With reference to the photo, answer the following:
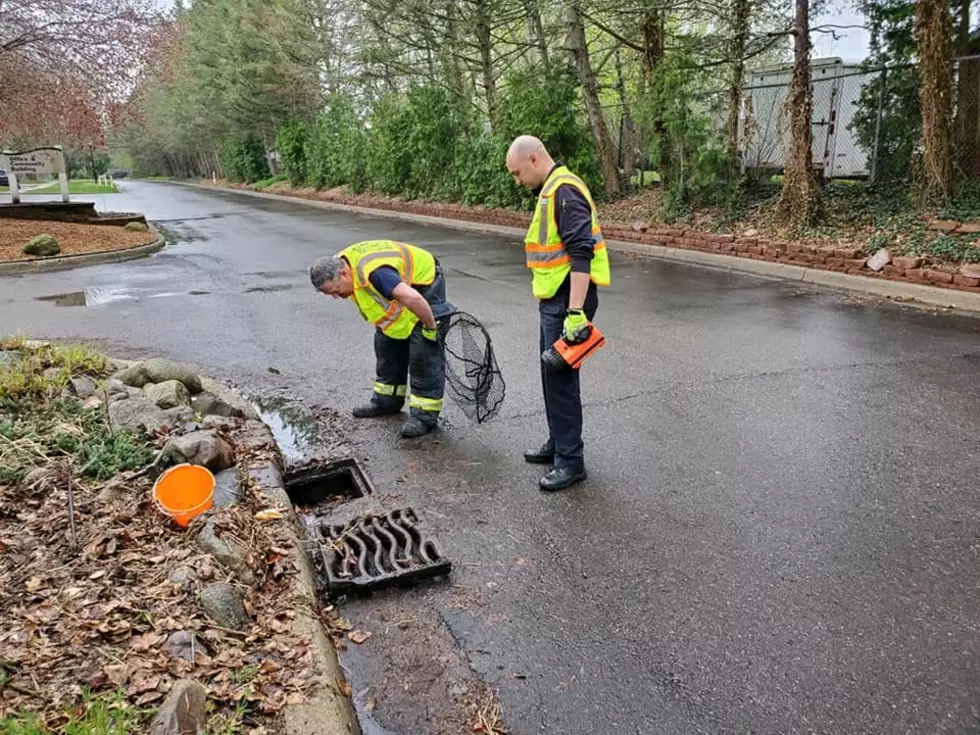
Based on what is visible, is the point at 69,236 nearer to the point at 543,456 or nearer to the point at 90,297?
the point at 90,297

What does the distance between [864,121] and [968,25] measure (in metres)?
1.90

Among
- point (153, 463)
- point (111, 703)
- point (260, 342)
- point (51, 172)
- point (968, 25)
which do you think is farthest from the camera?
point (51, 172)

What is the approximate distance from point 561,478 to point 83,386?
3.34 meters

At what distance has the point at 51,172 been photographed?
1916cm

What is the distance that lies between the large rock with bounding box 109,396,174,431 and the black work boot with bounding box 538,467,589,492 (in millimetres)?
2309

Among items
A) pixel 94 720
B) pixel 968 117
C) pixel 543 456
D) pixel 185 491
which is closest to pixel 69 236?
pixel 185 491

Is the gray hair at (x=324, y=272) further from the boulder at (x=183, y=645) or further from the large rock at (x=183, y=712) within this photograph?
the large rock at (x=183, y=712)

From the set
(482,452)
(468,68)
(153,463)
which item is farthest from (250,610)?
(468,68)

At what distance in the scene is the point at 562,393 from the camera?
161 inches

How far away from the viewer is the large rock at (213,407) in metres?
5.13

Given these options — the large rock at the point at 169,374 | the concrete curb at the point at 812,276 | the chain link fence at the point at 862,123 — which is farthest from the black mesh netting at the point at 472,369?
the chain link fence at the point at 862,123

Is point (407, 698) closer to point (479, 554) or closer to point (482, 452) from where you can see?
point (479, 554)

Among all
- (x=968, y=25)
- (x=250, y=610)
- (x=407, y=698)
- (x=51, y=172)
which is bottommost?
(x=407, y=698)

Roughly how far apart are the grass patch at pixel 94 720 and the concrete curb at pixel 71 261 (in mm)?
12649
